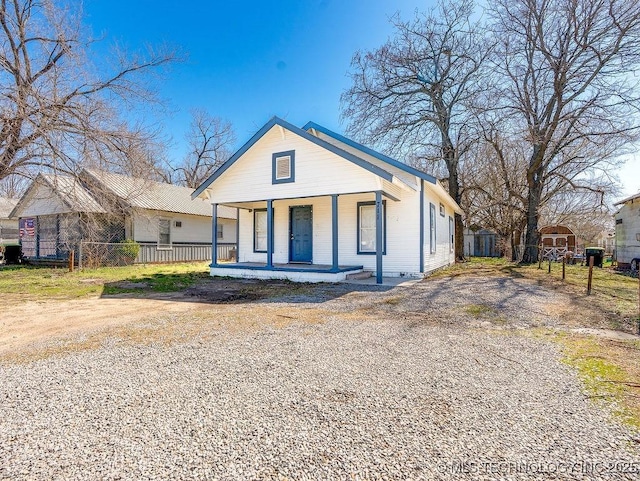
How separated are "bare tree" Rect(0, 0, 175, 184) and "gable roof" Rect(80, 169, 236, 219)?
1541 millimetres

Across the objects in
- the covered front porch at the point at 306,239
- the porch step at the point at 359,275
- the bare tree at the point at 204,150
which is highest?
the bare tree at the point at 204,150

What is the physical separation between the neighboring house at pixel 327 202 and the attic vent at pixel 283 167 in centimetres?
3

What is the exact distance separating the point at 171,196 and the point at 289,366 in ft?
64.9

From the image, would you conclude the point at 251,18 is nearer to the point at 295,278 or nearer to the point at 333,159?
the point at 333,159

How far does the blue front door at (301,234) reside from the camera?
13.0m

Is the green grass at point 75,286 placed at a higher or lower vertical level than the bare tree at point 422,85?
lower

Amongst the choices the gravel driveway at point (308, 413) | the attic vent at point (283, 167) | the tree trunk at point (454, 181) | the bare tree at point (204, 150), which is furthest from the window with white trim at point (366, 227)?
the bare tree at point (204, 150)

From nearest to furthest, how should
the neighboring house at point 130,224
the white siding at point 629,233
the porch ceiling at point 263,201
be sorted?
the porch ceiling at point 263,201 < the white siding at point 629,233 < the neighboring house at point 130,224

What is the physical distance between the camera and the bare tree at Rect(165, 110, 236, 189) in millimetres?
36719

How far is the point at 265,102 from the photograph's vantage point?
69.7 feet

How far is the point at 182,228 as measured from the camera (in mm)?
20141

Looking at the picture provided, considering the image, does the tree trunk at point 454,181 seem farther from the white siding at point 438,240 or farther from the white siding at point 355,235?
the white siding at point 355,235

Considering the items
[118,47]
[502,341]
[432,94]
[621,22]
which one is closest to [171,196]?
[118,47]

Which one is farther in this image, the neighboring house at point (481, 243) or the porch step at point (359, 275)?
the neighboring house at point (481, 243)
